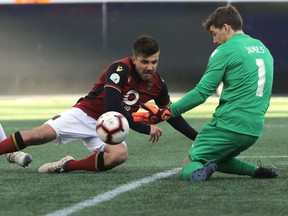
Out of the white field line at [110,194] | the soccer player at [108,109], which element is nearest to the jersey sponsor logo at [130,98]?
the soccer player at [108,109]

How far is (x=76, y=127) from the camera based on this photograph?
25.2 feet

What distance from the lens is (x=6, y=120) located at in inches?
589

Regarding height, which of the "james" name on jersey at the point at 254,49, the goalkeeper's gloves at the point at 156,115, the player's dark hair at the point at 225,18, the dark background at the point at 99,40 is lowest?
the dark background at the point at 99,40

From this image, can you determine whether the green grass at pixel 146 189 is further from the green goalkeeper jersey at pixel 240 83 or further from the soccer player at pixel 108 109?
the green goalkeeper jersey at pixel 240 83

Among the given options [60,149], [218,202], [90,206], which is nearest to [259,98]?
[218,202]

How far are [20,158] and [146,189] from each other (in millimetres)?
1807

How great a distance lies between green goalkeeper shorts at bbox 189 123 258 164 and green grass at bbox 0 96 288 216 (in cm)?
20

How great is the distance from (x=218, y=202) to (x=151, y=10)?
1723 centimetres

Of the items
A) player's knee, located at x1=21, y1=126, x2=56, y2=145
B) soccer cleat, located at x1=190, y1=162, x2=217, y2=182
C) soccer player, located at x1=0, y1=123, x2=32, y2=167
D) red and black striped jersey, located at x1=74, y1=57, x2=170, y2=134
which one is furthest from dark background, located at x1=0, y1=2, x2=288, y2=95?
soccer cleat, located at x1=190, y1=162, x2=217, y2=182

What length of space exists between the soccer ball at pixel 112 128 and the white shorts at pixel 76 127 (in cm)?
57

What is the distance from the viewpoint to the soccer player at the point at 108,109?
24.1 ft

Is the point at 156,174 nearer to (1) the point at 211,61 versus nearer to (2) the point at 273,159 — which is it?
(1) the point at 211,61

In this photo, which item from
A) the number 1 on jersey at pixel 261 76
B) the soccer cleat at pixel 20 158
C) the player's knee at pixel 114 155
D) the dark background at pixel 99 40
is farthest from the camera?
the dark background at pixel 99 40

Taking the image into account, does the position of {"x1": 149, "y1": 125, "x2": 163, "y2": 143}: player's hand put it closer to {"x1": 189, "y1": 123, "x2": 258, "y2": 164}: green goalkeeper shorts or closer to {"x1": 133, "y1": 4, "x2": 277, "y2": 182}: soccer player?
{"x1": 133, "y1": 4, "x2": 277, "y2": 182}: soccer player
